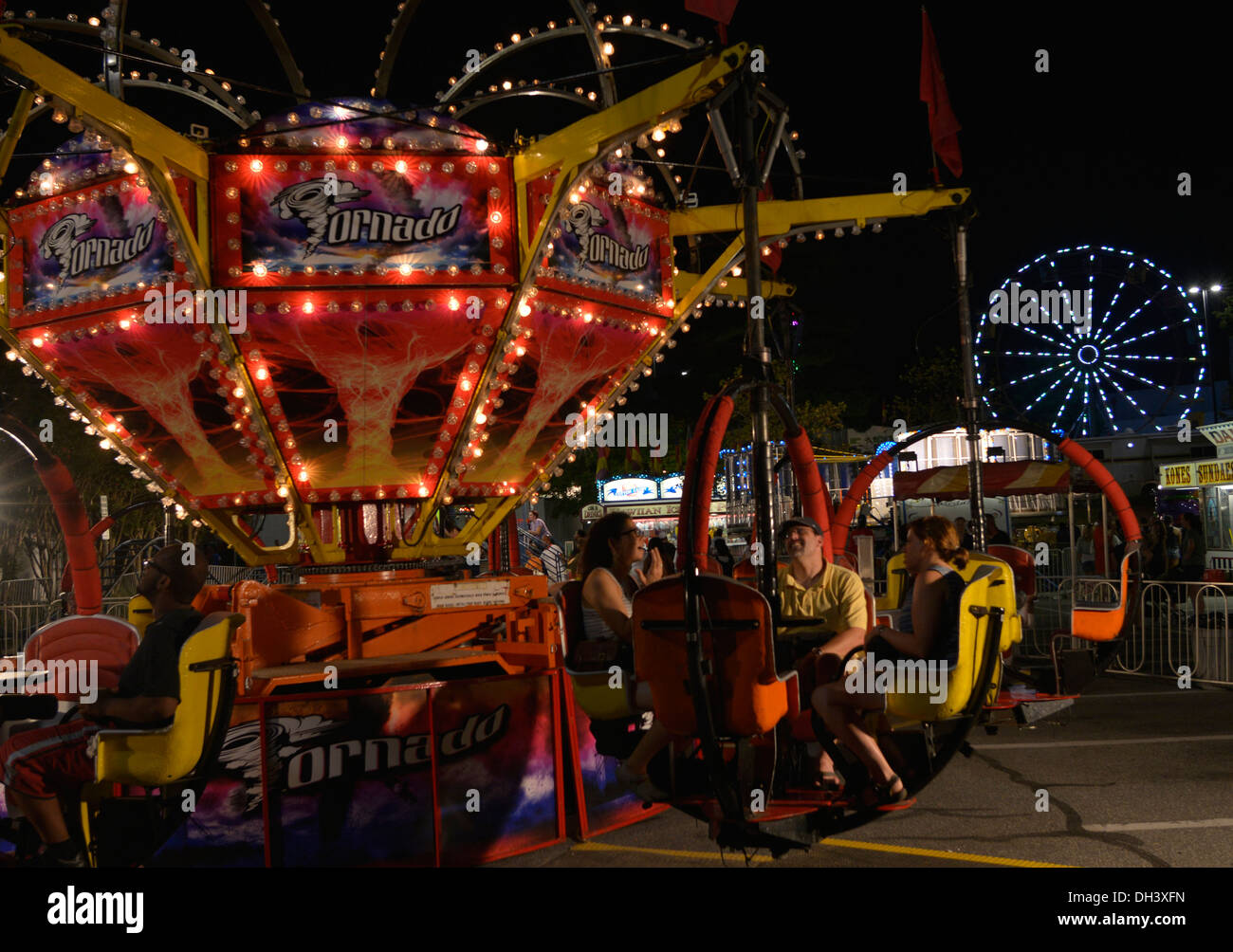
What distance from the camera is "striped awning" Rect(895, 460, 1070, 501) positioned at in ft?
62.4

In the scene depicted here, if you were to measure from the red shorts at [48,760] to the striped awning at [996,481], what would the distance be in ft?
54.2

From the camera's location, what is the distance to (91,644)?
16.0ft

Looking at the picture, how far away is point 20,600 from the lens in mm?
20141

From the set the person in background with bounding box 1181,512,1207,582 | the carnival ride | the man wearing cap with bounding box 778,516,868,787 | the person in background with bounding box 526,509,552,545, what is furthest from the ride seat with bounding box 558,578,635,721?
the person in background with bounding box 1181,512,1207,582

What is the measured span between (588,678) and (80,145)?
566cm

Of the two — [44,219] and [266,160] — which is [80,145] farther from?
[266,160]

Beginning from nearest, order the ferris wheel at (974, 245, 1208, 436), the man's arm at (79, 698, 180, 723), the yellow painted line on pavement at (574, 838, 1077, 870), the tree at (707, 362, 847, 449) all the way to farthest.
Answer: the man's arm at (79, 698, 180, 723)
the yellow painted line on pavement at (574, 838, 1077, 870)
the tree at (707, 362, 847, 449)
the ferris wheel at (974, 245, 1208, 436)

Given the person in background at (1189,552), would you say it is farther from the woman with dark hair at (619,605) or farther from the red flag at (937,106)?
the woman with dark hair at (619,605)

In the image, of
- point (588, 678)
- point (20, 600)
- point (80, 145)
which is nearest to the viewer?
point (588, 678)

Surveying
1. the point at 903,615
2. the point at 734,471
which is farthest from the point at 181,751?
the point at 734,471

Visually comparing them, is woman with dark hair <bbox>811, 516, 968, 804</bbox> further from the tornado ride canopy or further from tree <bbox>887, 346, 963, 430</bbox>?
tree <bbox>887, 346, 963, 430</bbox>

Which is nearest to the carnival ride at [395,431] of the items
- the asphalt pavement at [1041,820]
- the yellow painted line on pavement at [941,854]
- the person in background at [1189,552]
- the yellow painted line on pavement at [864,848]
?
the yellow painted line on pavement at [864,848]

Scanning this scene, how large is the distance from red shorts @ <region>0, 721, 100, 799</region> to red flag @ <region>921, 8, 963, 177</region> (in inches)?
313

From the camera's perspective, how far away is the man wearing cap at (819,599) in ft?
15.9
